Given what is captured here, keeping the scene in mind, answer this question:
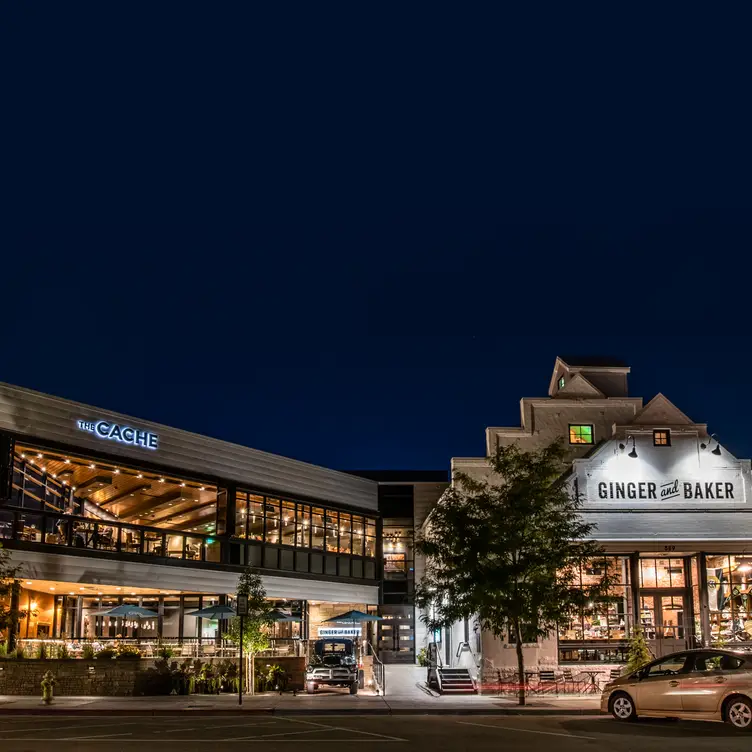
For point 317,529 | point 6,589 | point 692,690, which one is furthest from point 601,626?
point 6,589

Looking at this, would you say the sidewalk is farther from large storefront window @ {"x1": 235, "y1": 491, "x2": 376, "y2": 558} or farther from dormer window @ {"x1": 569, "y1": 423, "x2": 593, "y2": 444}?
large storefront window @ {"x1": 235, "y1": 491, "x2": 376, "y2": 558}

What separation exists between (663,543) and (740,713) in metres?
14.4

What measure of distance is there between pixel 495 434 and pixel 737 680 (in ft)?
68.5

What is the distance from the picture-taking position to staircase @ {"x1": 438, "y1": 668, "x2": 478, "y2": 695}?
30.6m

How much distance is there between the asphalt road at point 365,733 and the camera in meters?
16.4

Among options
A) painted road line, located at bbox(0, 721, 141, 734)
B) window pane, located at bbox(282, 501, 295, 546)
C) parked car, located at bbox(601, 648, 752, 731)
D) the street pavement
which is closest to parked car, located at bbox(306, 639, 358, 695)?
the street pavement

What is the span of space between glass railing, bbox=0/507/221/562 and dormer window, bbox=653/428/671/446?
19.8 meters

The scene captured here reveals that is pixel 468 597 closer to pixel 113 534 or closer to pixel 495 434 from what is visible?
pixel 495 434

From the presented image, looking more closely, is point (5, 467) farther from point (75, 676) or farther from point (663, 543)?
point (663, 543)

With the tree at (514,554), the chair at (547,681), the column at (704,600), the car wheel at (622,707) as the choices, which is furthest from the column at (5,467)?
the column at (704,600)

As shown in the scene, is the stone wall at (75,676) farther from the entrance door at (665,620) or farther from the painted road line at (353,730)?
the entrance door at (665,620)

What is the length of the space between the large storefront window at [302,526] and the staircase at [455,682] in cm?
1476

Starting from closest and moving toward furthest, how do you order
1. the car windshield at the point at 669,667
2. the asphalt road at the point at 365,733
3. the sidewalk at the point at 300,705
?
the asphalt road at the point at 365,733 < the car windshield at the point at 669,667 < the sidewalk at the point at 300,705

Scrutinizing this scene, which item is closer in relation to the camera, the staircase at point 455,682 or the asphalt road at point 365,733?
the asphalt road at point 365,733
